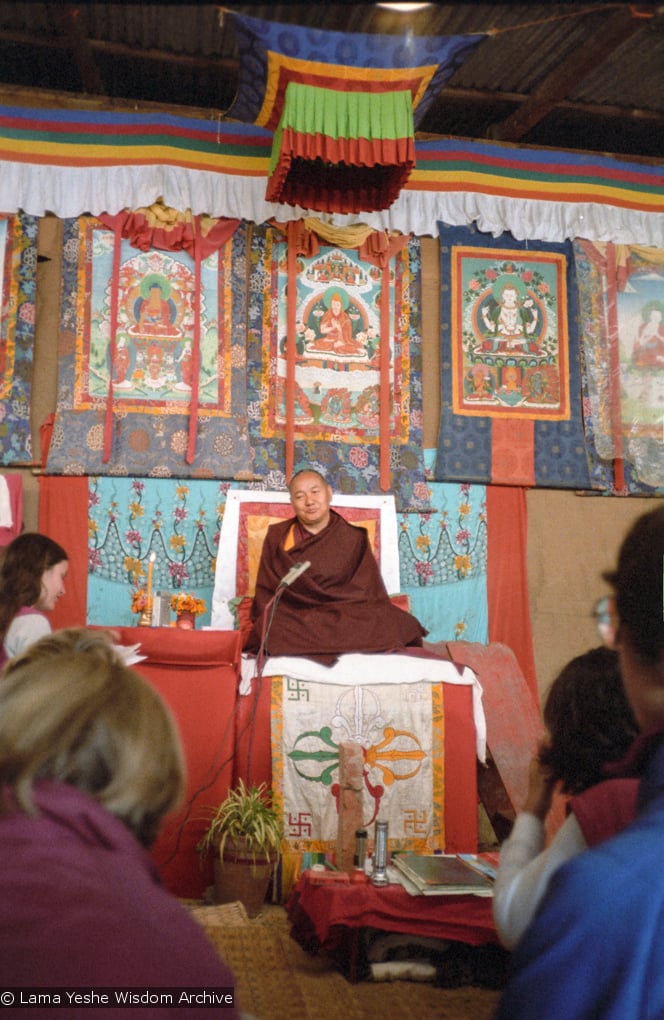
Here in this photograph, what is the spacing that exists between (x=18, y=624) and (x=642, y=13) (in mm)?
4310

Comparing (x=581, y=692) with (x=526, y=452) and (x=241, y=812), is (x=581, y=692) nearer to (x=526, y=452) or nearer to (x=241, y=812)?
(x=241, y=812)

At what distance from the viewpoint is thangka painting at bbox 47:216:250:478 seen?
18.7 feet

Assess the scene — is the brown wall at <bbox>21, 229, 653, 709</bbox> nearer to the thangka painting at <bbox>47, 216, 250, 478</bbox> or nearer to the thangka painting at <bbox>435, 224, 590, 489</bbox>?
the thangka painting at <bbox>435, 224, 590, 489</bbox>

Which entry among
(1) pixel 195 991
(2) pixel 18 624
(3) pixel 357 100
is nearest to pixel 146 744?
(1) pixel 195 991

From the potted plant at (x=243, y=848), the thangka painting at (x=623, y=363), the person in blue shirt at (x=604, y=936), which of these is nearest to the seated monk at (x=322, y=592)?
the potted plant at (x=243, y=848)

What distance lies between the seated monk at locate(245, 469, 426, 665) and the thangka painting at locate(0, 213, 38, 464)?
160cm

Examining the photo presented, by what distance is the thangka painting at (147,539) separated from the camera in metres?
5.64

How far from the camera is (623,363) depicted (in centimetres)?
639

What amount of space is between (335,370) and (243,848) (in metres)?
3.32

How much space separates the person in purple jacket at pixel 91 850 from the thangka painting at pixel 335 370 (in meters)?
4.83

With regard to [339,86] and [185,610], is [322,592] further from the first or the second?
[339,86]

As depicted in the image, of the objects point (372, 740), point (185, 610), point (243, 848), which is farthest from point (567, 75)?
point (243, 848)

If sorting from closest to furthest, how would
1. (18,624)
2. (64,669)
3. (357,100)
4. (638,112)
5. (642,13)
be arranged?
(64,669) < (18,624) < (357,100) < (642,13) < (638,112)

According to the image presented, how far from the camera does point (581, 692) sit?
1.62m
